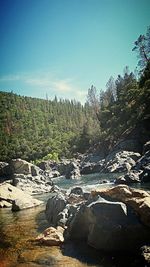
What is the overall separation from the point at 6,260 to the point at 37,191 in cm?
3305

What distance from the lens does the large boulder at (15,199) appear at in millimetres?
30172

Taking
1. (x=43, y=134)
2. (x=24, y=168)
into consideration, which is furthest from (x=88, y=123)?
(x=24, y=168)

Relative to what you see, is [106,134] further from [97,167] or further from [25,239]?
[25,239]

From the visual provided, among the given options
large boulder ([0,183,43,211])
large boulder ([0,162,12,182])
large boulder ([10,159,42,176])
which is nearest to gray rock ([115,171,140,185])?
large boulder ([0,183,43,211])

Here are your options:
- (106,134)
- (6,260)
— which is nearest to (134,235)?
(6,260)

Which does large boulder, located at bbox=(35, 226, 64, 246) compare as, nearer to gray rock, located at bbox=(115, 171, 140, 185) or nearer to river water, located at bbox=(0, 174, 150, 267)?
river water, located at bbox=(0, 174, 150, 267)

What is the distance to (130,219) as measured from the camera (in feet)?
47.8

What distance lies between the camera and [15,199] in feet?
105

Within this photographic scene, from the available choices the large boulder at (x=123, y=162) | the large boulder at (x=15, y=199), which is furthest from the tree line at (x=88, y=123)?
the large boulder at (x=15, y=199)

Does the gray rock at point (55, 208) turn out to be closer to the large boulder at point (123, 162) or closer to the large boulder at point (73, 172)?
the large boulder at point (123, 162)

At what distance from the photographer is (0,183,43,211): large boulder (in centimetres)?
3017

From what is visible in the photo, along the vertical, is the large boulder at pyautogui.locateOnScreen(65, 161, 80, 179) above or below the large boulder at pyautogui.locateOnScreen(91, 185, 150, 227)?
above

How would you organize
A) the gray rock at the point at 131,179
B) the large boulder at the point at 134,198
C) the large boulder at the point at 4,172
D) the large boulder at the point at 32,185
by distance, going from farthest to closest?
1. the large boulder at the point at 4,172
2. the large boulder at the point at 32,185
3. the gray rock at the point at 131,179
4. the large boulder at the point at 134,198

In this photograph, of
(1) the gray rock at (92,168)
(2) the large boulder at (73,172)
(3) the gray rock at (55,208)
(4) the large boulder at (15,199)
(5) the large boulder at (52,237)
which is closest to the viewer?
(5) the large boulder at (52,237)
